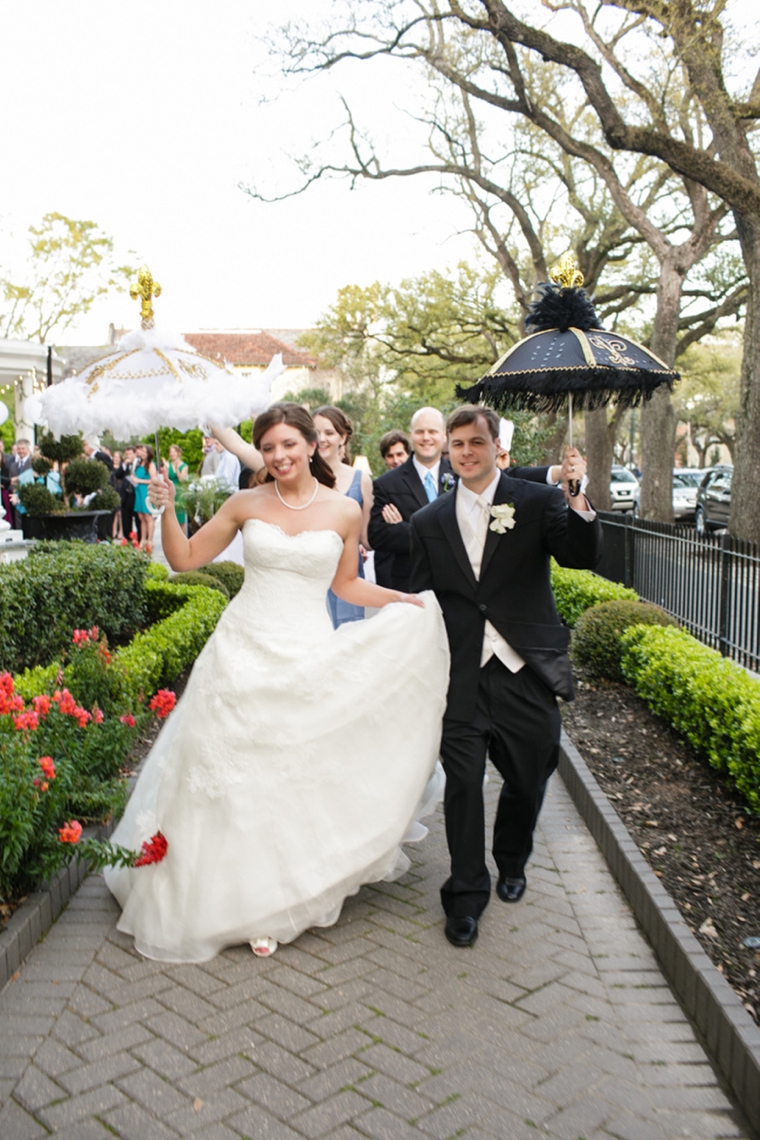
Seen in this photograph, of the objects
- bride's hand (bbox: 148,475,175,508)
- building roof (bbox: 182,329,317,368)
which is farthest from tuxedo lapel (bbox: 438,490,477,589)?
building roof (bbox: 182,329,317,368)

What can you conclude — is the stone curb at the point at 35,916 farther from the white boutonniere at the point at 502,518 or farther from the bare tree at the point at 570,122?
the bare tree at the point at 570,122

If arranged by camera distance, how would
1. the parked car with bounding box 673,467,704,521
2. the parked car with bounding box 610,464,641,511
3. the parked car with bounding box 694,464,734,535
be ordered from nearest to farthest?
the parked car with bounding box 694,464,734,535 < the parked car with bounding box 673,467,704,521 < the parked car with bounding box 610,464,641,511

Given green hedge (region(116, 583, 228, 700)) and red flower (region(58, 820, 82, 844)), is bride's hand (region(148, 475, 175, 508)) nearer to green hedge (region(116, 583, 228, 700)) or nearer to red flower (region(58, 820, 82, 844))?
red flower (region(58, 820, 82, 844))

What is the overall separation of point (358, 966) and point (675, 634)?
4697 millimetres

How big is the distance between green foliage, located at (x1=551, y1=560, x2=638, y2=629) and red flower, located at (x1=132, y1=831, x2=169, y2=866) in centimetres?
607

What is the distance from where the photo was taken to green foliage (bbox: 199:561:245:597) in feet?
38.3

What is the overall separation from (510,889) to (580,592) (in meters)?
6.28

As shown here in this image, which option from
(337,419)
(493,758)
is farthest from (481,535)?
(337,419)

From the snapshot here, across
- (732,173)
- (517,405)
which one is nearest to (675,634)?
(517,405)

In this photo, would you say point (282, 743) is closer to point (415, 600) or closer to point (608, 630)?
point (415, 600)

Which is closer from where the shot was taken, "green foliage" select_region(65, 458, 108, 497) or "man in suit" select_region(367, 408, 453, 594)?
"man in suit" select_region(367, 408, 453, 594)

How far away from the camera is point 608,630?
848 centimetres

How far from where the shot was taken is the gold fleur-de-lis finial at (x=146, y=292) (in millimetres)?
4781

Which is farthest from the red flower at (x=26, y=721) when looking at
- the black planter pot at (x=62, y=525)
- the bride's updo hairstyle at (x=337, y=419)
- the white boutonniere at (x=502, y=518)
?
the black planter pot at (x=62, y=525)
